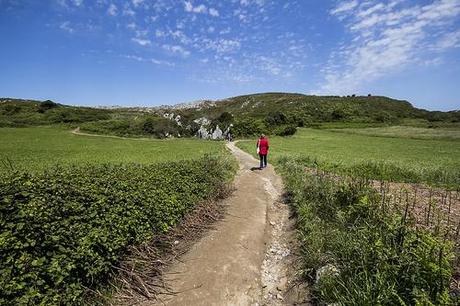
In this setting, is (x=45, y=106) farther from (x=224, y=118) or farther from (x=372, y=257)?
(x=372, y=257)

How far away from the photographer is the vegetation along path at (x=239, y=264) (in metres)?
7.35

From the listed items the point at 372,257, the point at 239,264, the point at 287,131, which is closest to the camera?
the point at 372,257

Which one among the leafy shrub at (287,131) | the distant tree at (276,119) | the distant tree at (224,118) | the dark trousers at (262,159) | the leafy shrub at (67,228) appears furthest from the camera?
the distant tree at (276,119)

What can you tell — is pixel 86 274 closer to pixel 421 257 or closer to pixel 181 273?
pixel 181 273

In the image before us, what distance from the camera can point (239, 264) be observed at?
28.7 feet

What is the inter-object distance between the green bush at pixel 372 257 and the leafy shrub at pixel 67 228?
4.44 meters

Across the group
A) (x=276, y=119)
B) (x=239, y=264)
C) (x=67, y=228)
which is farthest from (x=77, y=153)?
(x=276, y=119)

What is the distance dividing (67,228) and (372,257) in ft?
20.7

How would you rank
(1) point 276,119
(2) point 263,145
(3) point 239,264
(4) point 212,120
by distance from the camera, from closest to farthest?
(3) point 239,264 → (2) point 263,145 → (4) point 212,120 → (1) point 276,119

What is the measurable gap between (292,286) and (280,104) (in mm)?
157063

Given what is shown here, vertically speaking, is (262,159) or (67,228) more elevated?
(67,228)

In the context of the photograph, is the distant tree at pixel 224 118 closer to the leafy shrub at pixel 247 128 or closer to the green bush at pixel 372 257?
the leafy shrub at pixel 247 128

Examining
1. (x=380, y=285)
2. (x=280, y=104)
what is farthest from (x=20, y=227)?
(x=280, y=104)

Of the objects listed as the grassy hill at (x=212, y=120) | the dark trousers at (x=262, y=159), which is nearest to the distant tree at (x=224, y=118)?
the grassy hill at (x=212, y=120)
